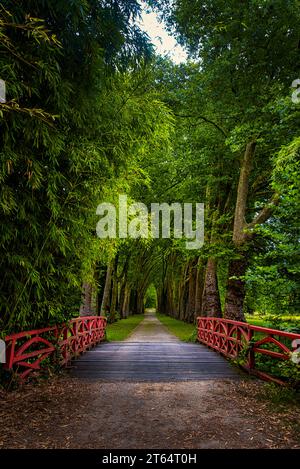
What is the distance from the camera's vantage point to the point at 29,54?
3756 mm

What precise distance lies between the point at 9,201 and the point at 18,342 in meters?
2.51

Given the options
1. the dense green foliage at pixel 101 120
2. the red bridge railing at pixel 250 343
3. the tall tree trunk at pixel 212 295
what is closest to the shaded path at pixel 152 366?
the red bridge railing at pixel 250 343

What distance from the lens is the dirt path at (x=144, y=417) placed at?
328 cm

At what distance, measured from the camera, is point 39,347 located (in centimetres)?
577

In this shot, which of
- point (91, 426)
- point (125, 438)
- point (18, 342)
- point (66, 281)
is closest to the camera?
point (125, 438)

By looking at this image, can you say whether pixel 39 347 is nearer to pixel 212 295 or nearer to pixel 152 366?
pixel 152 366

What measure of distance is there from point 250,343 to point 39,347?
397cm

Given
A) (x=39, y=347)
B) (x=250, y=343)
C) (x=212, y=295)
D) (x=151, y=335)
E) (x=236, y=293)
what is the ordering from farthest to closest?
1. (x=151, y=335)
2. (x=212, y=295)
3. (x=236, y=293)
4. (x=250, y=343)
5. (x=39, y=347)

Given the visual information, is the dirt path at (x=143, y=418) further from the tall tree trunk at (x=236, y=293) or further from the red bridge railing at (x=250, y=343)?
the tall tree trunk at (x=236, y=293)

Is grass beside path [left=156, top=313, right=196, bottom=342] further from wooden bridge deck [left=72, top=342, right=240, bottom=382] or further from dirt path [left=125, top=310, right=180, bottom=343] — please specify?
wooden bridge deck [left=72, top=342, right=240, bottom=382]

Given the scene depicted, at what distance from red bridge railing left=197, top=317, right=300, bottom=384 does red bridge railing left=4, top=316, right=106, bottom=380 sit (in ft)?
11.8

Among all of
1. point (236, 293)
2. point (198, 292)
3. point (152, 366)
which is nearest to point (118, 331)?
point (198, 292)

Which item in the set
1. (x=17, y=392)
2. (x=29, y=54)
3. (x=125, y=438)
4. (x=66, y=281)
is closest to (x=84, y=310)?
(x=66, y=281)

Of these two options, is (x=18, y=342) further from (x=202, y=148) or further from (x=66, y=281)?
(x=202, y=148)
